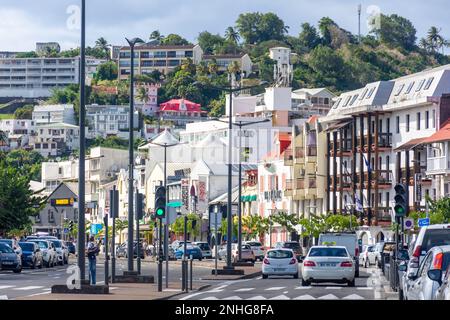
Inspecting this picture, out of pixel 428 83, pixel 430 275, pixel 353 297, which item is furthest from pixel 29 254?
pixel 430 275

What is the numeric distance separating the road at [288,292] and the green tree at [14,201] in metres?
43.7

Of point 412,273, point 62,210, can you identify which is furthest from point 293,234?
point 412,273

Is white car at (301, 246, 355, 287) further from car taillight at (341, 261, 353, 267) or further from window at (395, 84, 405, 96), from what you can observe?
window at (395, 84, 405, 96)

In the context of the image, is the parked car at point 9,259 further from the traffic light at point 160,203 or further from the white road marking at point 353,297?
the white road marking at point 353,297

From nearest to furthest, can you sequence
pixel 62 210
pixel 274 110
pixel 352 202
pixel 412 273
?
pixel 412 273
pixel 352 202
pixel 62 210
pixel 274 110

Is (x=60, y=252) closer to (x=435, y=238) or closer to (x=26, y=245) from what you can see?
(x=26, y=245)

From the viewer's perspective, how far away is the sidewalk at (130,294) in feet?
125

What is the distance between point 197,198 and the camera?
15888cm

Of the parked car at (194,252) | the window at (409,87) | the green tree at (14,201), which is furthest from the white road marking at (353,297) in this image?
the window at (409,87)

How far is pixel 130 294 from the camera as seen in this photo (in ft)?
Answer: 135

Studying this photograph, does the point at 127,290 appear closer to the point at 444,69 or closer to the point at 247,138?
the point at 444,69

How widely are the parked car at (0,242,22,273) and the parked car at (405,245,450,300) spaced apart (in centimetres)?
3911

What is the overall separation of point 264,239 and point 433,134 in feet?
118
